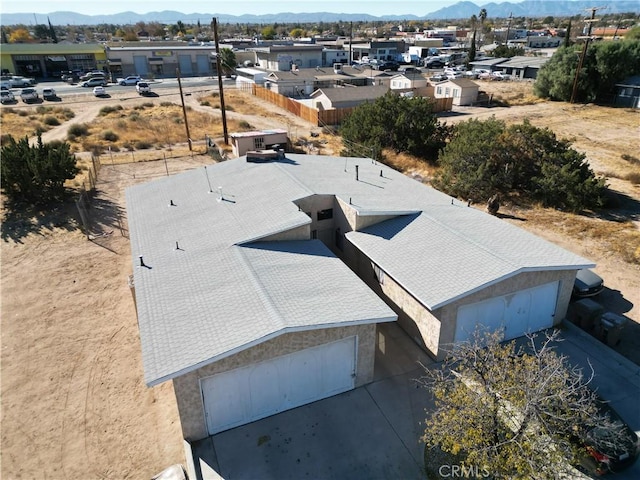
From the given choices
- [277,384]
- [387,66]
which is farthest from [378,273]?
[387,66]

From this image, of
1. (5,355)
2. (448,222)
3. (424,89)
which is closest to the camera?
(5,355)

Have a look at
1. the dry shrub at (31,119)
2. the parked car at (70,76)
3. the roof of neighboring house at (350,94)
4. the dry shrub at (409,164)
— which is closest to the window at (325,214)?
the dry shrub at (409,164)

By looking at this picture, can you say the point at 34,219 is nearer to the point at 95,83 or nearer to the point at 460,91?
the point at 460,91

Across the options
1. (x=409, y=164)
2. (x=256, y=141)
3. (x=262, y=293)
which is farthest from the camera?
(x=256, y=141)

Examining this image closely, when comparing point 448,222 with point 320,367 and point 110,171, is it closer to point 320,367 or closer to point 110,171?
point 320,367

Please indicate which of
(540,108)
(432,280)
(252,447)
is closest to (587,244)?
(432,280)

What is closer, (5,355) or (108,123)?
(5,355)
